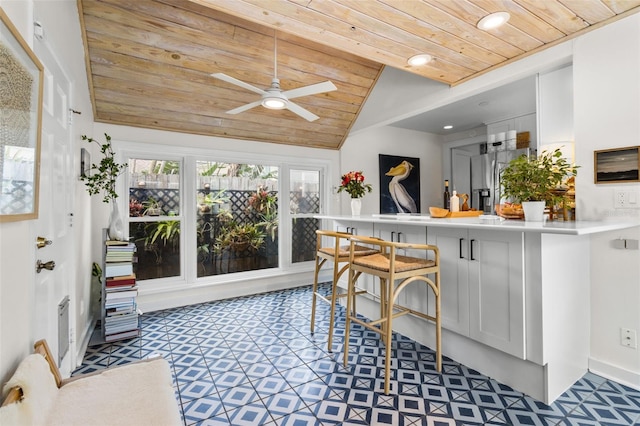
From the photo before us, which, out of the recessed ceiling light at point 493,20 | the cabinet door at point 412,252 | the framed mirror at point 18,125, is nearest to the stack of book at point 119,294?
the framed mirror at point 18,125

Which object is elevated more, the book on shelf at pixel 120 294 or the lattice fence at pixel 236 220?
the lattice fence at pixel 236 220

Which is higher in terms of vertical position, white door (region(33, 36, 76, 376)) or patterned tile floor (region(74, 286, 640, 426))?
white door (region(33, 36, 76, 376))

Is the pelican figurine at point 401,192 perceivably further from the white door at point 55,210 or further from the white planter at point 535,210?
the white door at point 55,210

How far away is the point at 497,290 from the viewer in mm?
1943

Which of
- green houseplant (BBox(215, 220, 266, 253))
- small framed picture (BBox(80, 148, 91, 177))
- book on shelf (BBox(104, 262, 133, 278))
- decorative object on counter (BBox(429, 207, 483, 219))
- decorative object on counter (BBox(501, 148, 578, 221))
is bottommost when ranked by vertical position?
book on shelf (BBox(104, 262, 133, 278))

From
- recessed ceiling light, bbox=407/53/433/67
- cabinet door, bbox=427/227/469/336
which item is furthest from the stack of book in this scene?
→ recessed ceiling light, bbox=407/53/433/67

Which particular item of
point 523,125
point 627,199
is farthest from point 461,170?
point 627,199

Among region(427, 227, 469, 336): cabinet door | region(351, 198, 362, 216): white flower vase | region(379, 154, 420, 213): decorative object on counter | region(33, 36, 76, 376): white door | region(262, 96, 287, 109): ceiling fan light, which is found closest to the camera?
region(33, 36, 76, 376): white door

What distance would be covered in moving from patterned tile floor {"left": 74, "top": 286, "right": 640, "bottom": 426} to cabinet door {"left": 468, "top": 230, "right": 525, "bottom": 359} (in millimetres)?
317

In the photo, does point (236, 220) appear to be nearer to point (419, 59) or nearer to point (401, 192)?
point (401, 192)

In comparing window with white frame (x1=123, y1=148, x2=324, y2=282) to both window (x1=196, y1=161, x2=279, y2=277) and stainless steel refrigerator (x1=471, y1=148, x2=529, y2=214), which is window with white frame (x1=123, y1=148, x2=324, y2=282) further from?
stainless steel refrigerator (x1=471, y1=148, x2=529, y2=214)

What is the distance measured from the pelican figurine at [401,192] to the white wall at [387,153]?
0.75 ft

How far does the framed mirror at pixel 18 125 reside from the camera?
0.93 meters

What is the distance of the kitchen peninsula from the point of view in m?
1.77
